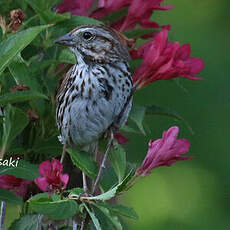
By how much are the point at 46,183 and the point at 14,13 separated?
49 centimetres

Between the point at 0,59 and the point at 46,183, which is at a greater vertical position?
the point at 0,59

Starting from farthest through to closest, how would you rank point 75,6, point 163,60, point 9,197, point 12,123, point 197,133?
point 197,133
point 75,6
point 163,60
point 9,197
point 12,123

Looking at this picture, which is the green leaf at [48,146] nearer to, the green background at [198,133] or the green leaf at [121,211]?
the green leaf at [121,211]

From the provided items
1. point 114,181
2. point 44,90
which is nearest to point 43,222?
point 114,181

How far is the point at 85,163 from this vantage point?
2355 millimetres

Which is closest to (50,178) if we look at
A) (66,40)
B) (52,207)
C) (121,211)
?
(52,207)

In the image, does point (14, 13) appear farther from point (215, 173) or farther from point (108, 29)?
point (215, 173)

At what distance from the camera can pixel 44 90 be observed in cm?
242

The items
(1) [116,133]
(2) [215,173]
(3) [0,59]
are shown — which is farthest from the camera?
(2) [215,173]

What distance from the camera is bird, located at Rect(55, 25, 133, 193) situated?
8.48ft

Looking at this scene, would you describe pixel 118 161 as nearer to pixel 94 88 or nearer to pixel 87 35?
pixel 94 88

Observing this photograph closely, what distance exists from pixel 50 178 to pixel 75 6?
73 cm

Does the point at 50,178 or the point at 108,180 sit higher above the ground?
the point at 50,178

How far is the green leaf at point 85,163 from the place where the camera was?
7.59ft
